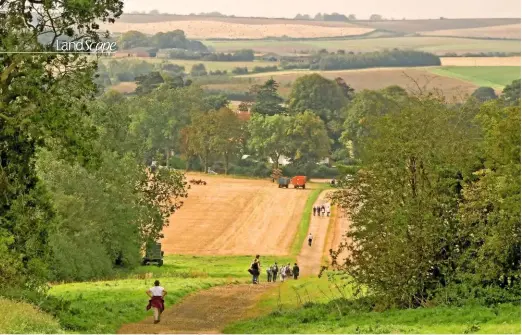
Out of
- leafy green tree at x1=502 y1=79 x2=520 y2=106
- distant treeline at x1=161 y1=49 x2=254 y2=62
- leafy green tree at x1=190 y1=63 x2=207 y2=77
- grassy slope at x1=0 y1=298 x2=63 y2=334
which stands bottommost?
leafy green tree at x1=190 y1=63 x2=207 y2=77

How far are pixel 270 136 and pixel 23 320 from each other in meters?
74.2

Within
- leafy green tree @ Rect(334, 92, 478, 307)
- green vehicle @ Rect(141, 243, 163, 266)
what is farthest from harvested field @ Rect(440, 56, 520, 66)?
leafy green tree @ Rect(334, 92, 478, 307)

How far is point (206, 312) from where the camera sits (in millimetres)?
39906

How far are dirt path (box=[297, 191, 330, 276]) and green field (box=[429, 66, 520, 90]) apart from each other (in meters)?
12.6

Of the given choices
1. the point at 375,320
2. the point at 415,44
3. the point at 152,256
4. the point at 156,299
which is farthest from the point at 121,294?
the point at 415,44

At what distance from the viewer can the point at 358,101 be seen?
85.9 meters

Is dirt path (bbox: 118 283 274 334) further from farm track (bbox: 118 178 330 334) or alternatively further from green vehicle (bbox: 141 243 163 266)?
green vehicle (bbox: 141 243 163 266)

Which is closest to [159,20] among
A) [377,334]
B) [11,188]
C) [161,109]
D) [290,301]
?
[161,109]

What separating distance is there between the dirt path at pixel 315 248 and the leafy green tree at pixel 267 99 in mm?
16537

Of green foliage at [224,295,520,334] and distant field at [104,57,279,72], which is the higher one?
green foliage at [224,295,520,334]

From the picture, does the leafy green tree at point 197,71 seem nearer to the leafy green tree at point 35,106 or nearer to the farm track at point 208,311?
the farm track at point 208,311

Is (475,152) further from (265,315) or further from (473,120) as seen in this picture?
(265,315)

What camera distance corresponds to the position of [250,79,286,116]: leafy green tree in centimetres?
11531

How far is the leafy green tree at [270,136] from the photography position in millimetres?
96750
